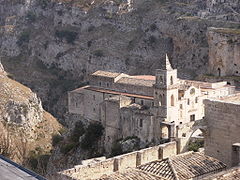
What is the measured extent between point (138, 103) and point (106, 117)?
3.88m

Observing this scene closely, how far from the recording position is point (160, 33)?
316ft

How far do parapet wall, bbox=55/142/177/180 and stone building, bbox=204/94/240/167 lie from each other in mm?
3615

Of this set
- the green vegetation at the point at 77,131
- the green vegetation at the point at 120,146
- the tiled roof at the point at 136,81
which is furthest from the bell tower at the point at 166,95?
the green vegetation at the point at 77,131

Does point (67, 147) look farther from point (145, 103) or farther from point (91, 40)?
point (91, 40)

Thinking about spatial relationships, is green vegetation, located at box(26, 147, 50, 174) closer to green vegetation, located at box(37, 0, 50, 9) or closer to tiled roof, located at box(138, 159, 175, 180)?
tiled roof, located at box(138, 159, 175, 180)

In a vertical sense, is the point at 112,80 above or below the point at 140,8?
below

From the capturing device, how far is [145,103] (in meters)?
55.8

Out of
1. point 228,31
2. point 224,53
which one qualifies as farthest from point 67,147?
point 228,31

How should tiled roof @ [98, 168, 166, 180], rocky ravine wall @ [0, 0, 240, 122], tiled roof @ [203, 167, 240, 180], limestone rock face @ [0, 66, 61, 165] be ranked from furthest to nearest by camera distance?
1. rocky ravine wall @ [0, 0, 240, 122]
2. limestone rock face @ [0, 66, 61, 165]
3. tiled roof @ [98, 168, 166, 180]
4. tiled roof @ [203, 167, 240, 180]

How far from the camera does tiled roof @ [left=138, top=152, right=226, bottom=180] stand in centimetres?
2475

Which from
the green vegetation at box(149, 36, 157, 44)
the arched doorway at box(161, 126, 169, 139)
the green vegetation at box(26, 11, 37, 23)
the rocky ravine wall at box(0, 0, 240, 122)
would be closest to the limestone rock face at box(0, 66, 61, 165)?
the rocky ravine wall at box(0, 0, 240, 122)

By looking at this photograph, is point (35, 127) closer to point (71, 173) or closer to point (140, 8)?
point (140, 8)

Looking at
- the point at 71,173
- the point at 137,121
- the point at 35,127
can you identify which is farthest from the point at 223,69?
the point at 71,173

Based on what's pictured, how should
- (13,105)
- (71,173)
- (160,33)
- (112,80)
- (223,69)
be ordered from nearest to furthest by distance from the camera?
(71,173), (112,80), (223,69), (13,105), (160,33)
